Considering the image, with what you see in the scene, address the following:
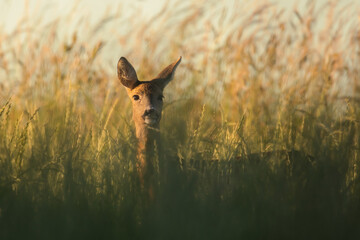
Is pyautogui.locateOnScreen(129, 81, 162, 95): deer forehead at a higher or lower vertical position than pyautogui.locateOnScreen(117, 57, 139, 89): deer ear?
lower

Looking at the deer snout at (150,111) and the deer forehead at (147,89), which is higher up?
the deer forehead at (147,89)

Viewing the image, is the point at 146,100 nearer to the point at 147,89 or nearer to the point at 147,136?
the point at 147,89

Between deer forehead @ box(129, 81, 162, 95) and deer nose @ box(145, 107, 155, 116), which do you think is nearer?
deer nose @ box(145, 107, 155, 116)

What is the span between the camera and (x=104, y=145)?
3.65 meters

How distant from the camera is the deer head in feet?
12.6

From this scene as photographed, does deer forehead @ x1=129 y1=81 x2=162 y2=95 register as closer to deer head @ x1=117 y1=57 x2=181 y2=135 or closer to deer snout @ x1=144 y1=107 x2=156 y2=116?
deer head @ x1=117 y1=57 x2=181 y2=135

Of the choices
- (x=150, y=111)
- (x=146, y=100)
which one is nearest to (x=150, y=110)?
(x=150, y=111)

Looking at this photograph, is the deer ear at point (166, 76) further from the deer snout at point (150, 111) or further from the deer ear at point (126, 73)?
the deer snout at point (150, 111)

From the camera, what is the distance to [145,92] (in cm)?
401

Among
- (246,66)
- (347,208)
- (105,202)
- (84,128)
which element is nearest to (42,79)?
(84,128)

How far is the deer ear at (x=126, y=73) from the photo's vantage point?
414 cm

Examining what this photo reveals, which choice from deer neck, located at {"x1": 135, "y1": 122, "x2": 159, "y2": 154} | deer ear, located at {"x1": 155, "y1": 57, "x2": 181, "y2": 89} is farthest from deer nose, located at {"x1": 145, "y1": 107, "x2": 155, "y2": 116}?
deer ear, located at {"x1": 155, "y1": 57, "x2": 181, "y2": 89}

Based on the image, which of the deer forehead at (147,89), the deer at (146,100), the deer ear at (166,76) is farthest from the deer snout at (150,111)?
the deer ear at (166,76)

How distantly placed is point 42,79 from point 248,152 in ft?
4.91
